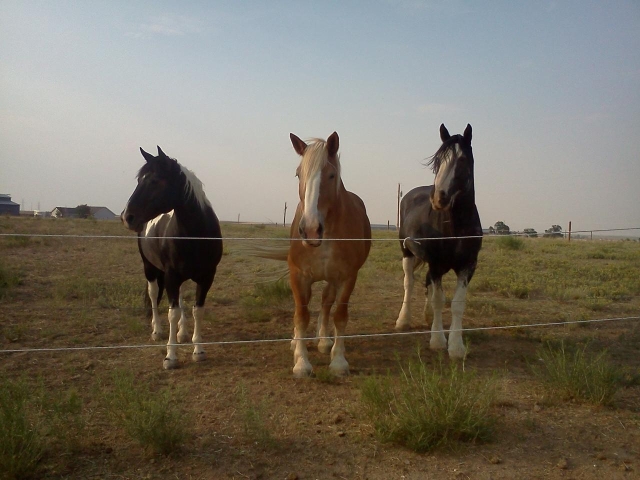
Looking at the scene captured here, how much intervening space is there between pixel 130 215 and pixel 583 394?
4.38m

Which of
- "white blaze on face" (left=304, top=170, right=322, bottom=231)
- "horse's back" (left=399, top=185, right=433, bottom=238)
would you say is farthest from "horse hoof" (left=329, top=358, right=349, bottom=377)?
"horse's back" (left=399, top=185, right=433, bottom=238)

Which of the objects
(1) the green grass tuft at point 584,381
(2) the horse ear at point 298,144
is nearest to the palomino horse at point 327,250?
(2) the horse ear at point 298,144

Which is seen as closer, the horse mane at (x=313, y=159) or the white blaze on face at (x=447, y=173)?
the horse mane at (x=313, y=159)

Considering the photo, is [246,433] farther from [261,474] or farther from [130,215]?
[130,215]

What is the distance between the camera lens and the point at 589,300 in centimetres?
775

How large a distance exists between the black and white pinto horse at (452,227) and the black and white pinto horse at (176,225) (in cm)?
229

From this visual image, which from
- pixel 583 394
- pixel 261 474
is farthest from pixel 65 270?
pixel 583 394

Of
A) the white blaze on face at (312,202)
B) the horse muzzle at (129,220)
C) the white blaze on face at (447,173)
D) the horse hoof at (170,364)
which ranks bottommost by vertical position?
the horse hoof at (170,364)

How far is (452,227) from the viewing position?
5020mm

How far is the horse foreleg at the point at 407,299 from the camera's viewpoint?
20.6ft

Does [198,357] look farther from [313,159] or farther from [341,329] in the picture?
[313,159]

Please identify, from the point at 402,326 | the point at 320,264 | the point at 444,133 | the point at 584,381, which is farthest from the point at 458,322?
the point at 444,133

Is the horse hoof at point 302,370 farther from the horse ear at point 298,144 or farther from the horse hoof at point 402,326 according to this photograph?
the horse hoof at point 402,326

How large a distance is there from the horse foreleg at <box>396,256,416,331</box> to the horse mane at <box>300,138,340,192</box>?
111 inches
